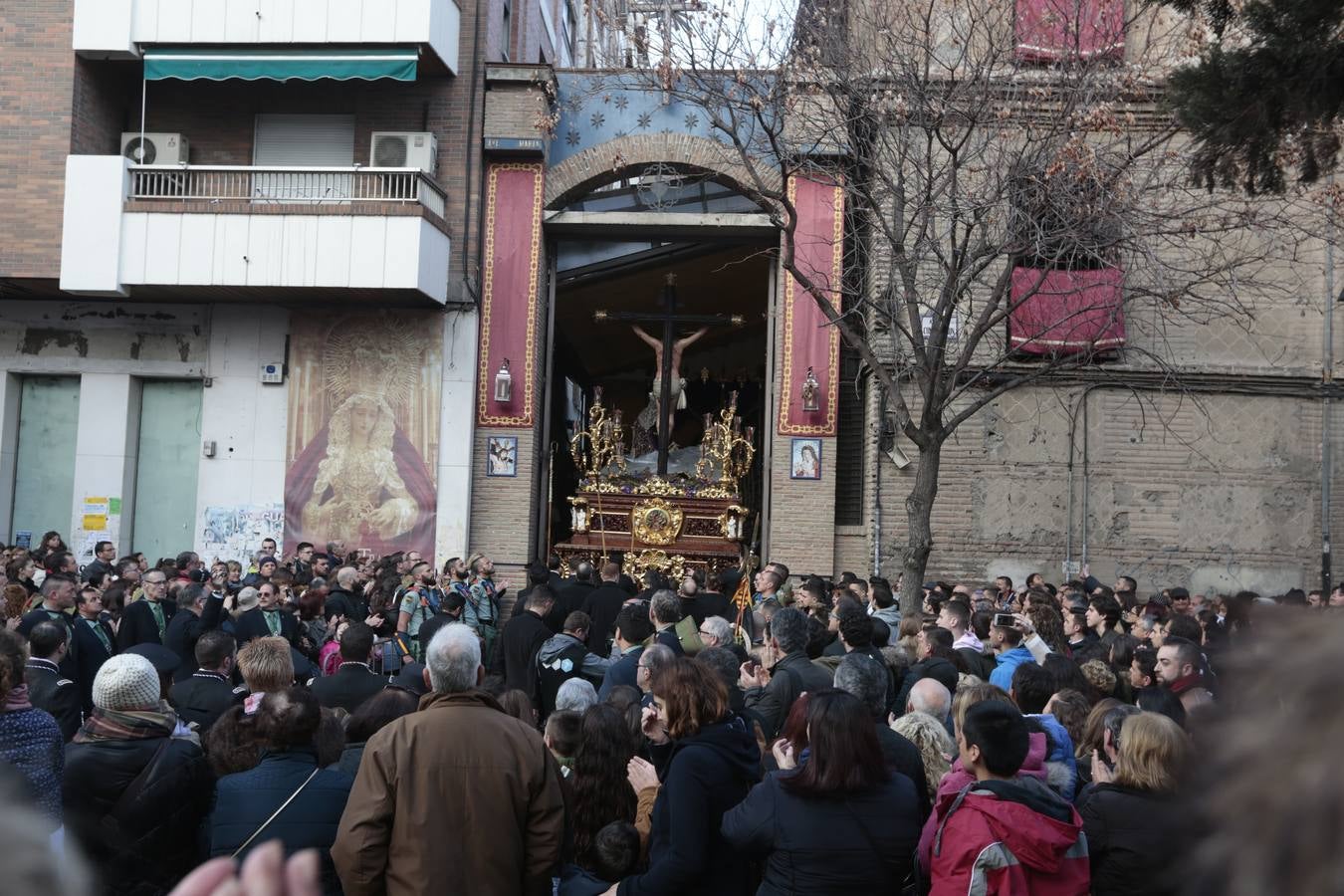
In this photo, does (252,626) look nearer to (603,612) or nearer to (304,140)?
(603,612)

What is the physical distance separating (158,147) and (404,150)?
4.15 metres

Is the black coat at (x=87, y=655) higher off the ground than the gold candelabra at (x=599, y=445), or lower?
lower

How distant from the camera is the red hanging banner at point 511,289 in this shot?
2014 cm

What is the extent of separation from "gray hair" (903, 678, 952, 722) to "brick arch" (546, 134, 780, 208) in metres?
15.7

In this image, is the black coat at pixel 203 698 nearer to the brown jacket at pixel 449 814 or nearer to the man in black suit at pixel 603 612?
the brown jacket at pixel 449 814

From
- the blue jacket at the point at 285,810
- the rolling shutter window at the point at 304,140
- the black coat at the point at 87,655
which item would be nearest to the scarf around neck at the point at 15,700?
the blue jacket at the point at 285,810

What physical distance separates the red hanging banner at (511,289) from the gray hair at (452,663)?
15748mm

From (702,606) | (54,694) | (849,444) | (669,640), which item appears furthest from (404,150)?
(54,694)

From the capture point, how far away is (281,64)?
19.1 m

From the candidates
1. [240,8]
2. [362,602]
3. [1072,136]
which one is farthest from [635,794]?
[240,8]

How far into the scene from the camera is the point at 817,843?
4.09 meters

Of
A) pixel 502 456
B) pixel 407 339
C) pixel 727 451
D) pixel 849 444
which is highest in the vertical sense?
pixel 407 339

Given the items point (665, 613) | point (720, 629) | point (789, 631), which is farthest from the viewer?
point (665, 613)

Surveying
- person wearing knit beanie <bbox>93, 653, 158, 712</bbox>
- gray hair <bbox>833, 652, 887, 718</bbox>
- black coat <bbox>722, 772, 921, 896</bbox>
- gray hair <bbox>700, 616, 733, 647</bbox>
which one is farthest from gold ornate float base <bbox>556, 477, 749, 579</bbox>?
black coat <bbox>722, 772, 921, 896</bbox>
